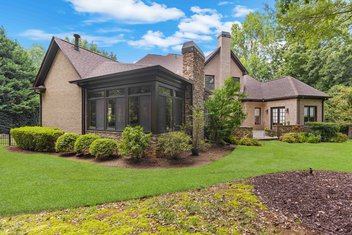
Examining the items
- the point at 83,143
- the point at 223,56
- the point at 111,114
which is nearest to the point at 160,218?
the point at 83,143

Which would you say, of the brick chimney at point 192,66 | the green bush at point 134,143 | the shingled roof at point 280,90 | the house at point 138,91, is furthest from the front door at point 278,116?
the green bush at point 134,143

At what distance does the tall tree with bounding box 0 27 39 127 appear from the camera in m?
18.3

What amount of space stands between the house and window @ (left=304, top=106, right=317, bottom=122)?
72 millimetres

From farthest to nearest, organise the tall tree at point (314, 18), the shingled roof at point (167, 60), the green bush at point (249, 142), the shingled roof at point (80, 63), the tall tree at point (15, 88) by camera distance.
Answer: the tall tree at point (15, 88) → the shingled roof at point (167, 60) → the green bush at point (249, 142) → the shingled roof at point (80, 63) → the tall tree at point (314, 18)

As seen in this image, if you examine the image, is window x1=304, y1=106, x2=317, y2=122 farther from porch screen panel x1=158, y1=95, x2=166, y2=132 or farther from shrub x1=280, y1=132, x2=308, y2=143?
porch screen panel x1=158, y1=95, x2=166, y2=132

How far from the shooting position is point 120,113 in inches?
364

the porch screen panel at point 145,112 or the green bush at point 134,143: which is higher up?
the porch screen panel at point 145,112

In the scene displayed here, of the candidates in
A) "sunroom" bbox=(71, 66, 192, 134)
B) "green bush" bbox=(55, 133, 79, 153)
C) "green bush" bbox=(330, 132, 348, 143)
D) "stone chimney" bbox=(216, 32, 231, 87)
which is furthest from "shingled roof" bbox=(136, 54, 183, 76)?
"green bush" bbox=(330, 132, 348, 143)

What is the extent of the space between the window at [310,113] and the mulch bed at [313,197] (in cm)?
1274

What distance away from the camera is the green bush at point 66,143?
9000mm

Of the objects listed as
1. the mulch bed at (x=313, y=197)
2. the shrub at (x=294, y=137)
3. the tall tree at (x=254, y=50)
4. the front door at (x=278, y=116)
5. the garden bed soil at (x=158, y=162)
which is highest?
the tall tree at (x=254, y=50)

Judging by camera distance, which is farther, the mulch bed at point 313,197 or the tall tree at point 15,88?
the tall tree at point 15,88

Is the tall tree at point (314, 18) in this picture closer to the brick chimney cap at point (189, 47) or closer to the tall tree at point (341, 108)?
the brick chimney cap at point (189, 47)

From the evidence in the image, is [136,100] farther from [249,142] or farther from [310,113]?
[310,113]
